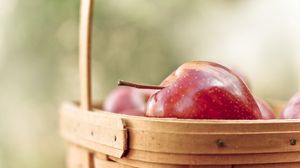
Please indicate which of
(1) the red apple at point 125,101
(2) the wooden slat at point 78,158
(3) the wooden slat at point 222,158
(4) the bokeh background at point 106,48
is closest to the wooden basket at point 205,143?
(3) the wooden slat at point 222,158

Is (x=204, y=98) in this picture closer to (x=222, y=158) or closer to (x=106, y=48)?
(x=222, y=158)

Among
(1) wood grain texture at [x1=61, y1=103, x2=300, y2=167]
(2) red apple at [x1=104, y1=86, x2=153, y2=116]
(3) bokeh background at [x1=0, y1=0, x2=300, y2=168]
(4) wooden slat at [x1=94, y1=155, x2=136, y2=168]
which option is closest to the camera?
(1) wood grain texture at [x1=61, y1=103, x2=300, y2=167]

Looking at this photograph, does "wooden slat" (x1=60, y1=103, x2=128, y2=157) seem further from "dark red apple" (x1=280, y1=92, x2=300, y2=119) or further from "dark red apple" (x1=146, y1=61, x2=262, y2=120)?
"dark red apple" (x1=280, y1=92, x2=300, y2=119)

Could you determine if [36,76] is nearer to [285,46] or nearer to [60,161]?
[60,161]

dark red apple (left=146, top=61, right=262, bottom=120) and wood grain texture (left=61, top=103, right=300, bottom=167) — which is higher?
dark red apple (left=146, top=61, right=262, bottom=120)

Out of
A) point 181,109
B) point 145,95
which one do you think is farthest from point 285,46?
point 181,109

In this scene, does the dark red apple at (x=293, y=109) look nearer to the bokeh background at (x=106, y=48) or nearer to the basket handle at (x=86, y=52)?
the basket handle at (x=86, y=52)

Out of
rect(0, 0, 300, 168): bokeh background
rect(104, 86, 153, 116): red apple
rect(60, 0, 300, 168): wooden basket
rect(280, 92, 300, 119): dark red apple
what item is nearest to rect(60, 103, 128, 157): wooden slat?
rect(60, 0, 300, 168): wooden basket
